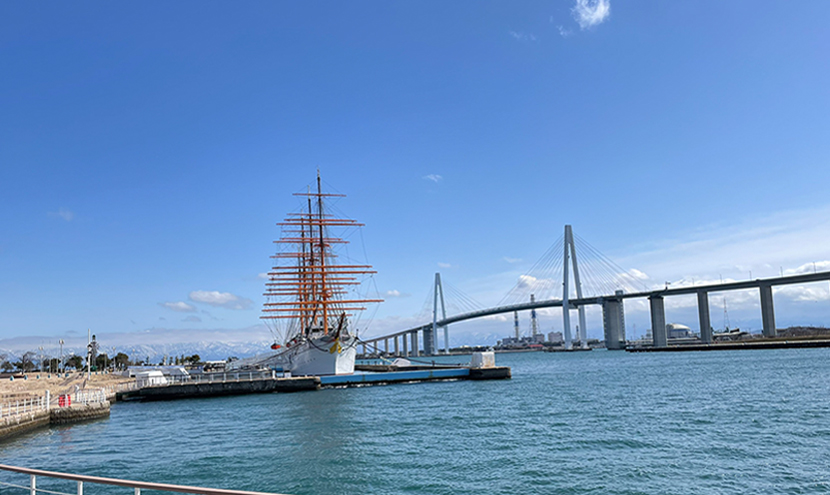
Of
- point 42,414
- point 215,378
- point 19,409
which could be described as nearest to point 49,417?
point 42,414

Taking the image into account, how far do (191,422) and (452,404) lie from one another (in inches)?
541

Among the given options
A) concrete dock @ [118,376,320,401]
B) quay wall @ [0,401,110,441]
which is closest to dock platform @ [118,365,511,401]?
concrete dock @ [118,376,320,401]

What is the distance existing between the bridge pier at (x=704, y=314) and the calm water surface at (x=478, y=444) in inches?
3129

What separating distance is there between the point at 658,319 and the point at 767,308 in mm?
19521

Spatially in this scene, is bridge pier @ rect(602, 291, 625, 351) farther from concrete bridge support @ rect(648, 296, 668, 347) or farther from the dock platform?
the dock platform

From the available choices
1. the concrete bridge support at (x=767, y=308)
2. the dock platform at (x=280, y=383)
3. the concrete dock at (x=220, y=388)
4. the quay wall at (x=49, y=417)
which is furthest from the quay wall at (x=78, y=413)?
the concrete bridge support at (x=767, y=308)

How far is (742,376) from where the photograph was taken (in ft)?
151

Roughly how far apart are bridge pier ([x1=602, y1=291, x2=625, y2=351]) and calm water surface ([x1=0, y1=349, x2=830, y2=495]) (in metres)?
91.3

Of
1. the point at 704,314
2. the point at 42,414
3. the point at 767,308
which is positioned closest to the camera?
the point at 42,414

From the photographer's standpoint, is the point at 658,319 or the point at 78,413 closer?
the point at 78,413

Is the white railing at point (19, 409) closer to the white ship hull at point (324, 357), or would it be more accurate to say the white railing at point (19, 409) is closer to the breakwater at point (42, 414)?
the breakwater at point (42, 414)

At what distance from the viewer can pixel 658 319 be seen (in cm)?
11675

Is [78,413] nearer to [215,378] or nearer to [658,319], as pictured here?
[215,378]

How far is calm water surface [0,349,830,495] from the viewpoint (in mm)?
15109
